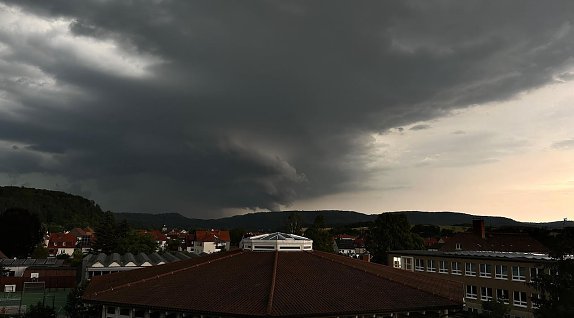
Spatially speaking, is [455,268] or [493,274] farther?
[455,268]

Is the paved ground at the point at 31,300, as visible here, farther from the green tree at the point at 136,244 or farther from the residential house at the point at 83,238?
the residential house at the point at 83,238

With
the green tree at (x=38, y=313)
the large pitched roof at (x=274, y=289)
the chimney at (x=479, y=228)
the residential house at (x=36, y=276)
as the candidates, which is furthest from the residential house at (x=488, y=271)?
the residential house at (x=36, y=276)

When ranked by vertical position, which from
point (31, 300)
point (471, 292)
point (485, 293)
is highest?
point (485, 293)

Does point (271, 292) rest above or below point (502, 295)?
above

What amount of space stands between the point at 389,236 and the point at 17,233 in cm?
8558

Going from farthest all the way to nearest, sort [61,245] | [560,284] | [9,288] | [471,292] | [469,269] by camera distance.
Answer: [61,245], [9,288], [469,269], [471,292], [560,284]

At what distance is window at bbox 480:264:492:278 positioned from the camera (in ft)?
158

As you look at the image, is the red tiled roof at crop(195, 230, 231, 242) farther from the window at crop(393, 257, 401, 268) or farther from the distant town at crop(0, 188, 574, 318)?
the window at crop(393, 257, 401, 268)

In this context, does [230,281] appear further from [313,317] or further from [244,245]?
[244,245]

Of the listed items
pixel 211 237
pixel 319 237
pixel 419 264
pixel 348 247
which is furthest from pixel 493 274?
pixel 211 237

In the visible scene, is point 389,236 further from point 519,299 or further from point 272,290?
point 272,290

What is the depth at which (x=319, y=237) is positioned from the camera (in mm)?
82750

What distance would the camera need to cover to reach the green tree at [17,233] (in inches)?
3996

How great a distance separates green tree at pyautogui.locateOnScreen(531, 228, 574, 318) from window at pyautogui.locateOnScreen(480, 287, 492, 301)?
19.0 metres
